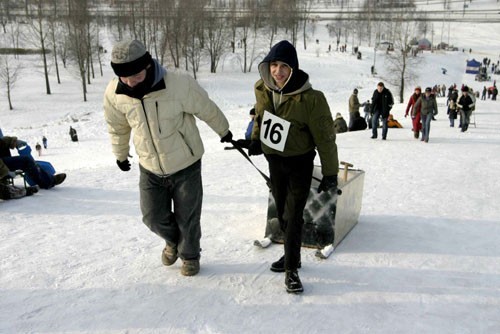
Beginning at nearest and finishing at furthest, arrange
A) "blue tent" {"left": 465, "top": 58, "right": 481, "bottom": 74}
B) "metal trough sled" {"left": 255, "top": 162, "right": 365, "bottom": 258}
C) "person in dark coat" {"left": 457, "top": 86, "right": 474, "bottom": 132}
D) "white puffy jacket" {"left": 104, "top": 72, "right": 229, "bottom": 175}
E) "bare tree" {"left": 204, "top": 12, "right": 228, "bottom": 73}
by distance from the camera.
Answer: "white puffy jacket" {"left": 104, "top": 72, "right": 229, "bottom": 175} < "metal trough sled" {"left": 255, "top": 162, "right": 365, "bottom": 258} < "person in dark coat" {"left": 457, "top": 86, "right": 474, "bottom": 132} < "bare tree" {"left": 204, "top": 12, "right": 228, "bottom": 73} < "blue tent" {"left": 465, "top": 58, "right": 481, "bottom": 74}

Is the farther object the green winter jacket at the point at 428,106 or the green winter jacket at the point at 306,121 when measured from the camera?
the green winter jacket at the point at 428,106

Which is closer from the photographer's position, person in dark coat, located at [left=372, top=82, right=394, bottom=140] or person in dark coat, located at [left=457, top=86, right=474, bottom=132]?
person in dark coat, located at [left=372, top=82, right=394, bottom=140]

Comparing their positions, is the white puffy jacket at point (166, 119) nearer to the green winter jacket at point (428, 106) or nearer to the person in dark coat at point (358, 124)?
the green winter jacket at point (428, 106)

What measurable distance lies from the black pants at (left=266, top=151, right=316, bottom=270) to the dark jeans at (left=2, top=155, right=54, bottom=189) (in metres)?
4.43

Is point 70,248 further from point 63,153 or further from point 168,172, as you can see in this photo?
point 63,153

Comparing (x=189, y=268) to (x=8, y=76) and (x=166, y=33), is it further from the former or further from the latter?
(x=166, y=33)

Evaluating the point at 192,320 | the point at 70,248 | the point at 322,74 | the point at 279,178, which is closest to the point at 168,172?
the point at 279,178

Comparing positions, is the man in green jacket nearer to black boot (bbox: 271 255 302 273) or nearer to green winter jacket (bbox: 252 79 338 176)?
A: green winter jacket (bbox: 252 79 338 176)

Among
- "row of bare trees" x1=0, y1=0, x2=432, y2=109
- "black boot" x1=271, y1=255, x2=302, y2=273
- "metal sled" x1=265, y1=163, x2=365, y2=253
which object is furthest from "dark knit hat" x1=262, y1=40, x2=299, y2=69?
"row of bare trees" x1=0, y1=0, x2=432, y2=109

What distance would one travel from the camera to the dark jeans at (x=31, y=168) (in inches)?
264

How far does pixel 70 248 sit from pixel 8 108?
4050cm

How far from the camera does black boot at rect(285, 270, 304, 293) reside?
3819mm

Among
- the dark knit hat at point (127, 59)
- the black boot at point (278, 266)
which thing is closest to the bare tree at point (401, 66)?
the black boot at point (278, 266)

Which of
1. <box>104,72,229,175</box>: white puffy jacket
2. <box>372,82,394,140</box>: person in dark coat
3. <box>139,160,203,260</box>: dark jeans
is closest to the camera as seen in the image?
→ <box>104,72,229,175</box>: white puffy jacket
